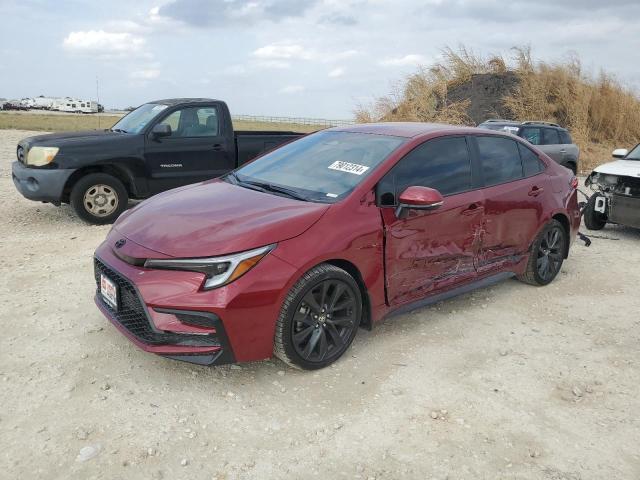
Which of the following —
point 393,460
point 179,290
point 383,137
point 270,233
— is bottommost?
point 393,460

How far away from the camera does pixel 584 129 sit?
72.7ft

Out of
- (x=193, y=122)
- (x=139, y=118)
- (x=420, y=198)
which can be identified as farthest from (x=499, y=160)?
(x=139, y=118)

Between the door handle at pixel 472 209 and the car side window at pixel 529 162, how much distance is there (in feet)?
3.03

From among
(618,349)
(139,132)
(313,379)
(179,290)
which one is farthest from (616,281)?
(139,132)

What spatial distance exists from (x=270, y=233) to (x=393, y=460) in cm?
143

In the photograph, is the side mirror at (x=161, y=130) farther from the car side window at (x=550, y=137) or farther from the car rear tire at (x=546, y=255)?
the car side window at (x=550, y=137)

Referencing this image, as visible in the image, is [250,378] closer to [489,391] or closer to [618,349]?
[489,391]

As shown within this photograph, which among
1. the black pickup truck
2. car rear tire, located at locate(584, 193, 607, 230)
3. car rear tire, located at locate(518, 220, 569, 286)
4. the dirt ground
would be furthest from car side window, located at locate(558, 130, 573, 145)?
the dirt ground

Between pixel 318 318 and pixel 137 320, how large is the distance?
111 centimetres

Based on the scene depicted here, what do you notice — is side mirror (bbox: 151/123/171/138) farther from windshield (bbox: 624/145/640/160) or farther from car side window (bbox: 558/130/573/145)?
car side window (bbox: 558/130/573/145)

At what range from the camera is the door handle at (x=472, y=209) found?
438 cm

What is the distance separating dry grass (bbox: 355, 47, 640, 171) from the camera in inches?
886

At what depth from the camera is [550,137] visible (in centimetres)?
1323

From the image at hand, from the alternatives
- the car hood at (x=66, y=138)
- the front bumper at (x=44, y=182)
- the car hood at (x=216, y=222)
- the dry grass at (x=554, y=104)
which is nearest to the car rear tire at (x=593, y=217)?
the car hood at (x=216, y=222)
